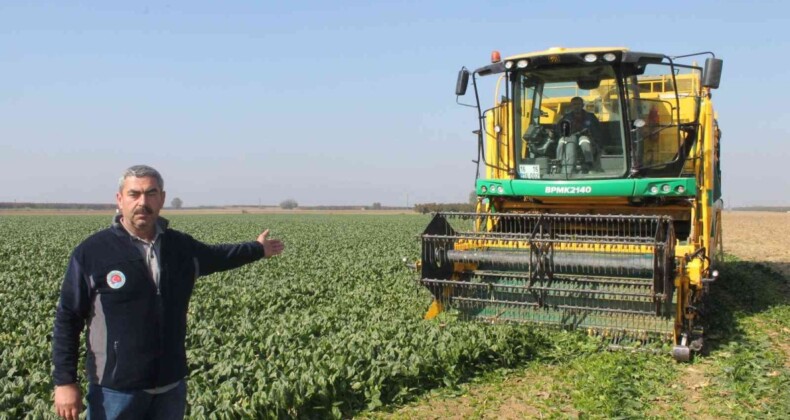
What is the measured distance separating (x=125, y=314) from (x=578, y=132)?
677 cm

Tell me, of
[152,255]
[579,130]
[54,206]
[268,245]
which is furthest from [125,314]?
[54,206]

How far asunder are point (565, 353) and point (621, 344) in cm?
61

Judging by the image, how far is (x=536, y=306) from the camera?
754cm

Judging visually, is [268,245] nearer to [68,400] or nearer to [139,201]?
[139,201]

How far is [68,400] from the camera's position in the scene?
125 inches

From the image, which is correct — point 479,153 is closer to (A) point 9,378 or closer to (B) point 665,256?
(B) point 665,256

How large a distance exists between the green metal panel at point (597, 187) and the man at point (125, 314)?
5989mm

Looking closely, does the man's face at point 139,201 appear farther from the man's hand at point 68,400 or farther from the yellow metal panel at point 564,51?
the yellow metal panel at point 564,51

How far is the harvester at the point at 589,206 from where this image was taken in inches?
279

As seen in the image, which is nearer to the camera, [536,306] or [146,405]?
[146,405]

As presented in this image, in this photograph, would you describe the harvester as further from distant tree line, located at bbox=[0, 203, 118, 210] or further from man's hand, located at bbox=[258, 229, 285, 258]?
distant tree line, located at bbox=[0, 203, 118, 210]

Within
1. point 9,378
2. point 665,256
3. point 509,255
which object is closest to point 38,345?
point 9,378

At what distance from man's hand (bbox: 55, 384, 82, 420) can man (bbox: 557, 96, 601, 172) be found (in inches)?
Answer: 264

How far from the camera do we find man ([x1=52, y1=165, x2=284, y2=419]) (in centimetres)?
314
